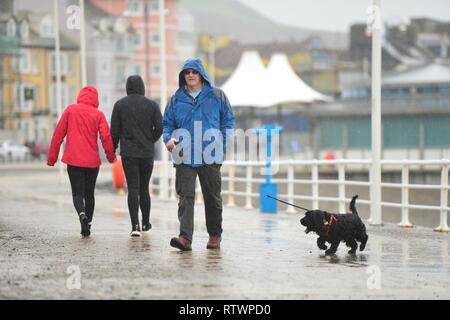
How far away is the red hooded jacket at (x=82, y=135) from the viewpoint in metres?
13.1

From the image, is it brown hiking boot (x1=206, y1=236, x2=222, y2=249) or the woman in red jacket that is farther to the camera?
the woman in red jacket

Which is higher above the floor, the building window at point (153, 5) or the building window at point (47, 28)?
the building window at point (153, 5)

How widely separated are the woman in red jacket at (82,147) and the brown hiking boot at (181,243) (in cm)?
208

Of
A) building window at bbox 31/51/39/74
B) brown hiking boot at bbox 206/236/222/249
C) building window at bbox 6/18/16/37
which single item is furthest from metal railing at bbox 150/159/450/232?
building window at bbox 31/51/39/74

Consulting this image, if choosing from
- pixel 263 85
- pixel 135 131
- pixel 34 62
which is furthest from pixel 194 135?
pixel 34 62

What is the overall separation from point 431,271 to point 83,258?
10.3 ft

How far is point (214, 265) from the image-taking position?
10133 mm

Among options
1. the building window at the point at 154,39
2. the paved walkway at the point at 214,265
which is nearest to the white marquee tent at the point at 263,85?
the paved walkway at the point at 214,265

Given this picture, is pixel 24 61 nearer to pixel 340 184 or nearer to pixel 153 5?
pixel 153 5

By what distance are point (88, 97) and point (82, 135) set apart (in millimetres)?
481

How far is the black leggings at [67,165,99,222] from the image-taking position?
13.1 m

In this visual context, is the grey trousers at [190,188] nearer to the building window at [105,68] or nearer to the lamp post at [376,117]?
the lamp post at [376,117]

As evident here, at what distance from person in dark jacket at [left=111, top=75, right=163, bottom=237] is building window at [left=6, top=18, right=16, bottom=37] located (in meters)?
81.3

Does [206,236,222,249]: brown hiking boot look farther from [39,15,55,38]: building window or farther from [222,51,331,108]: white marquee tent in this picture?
[39,15,55,38]: building window
